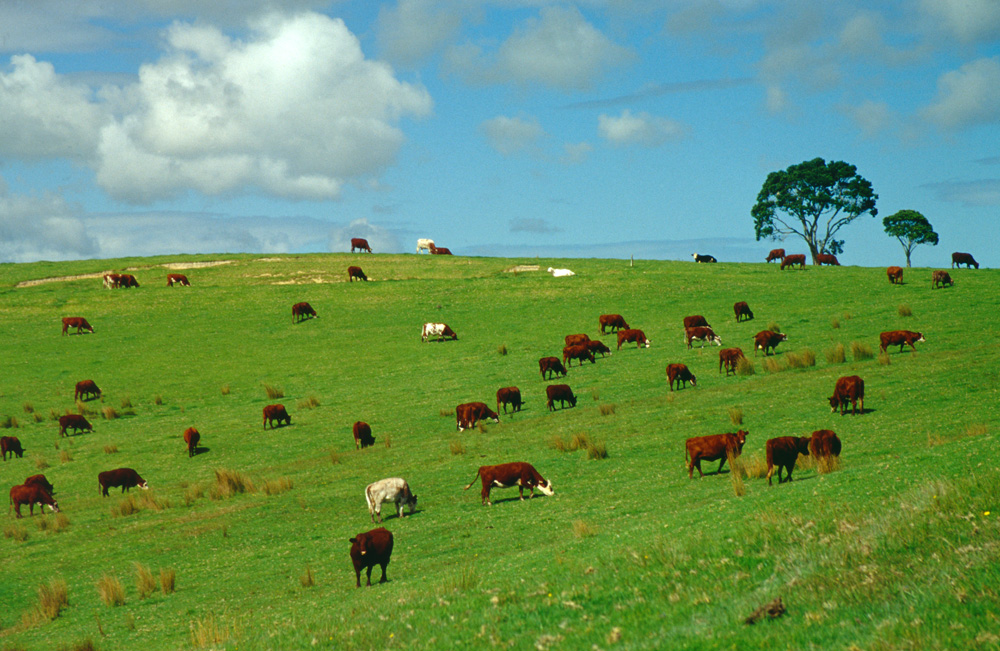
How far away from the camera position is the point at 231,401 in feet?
137

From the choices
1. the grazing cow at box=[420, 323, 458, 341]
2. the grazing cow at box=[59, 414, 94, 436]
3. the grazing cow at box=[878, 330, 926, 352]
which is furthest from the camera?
the grazing cow at box=[420, 323, 458, 341]

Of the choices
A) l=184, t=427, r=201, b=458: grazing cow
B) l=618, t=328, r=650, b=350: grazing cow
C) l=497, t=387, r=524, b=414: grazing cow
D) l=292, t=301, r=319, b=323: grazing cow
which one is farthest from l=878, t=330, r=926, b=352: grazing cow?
l=292, t=301, r=319, b=323: grazing cow

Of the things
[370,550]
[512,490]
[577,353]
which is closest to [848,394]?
[512,490]

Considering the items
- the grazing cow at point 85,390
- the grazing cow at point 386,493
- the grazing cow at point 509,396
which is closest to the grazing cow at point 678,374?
the grazing cow at point 509,396

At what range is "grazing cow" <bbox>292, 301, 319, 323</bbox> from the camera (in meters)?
57.7

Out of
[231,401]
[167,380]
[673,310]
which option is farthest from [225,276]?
[673,310]

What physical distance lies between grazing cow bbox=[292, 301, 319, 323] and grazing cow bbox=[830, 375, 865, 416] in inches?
1584

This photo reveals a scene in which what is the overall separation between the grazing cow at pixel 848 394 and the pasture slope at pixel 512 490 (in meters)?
0.55

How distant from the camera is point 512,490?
76.5 ft

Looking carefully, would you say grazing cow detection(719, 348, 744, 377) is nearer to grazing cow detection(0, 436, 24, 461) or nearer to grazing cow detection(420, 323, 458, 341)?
grazing cow detection(420, 323, 458, 341)

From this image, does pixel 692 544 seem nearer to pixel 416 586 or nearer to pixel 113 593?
pixel 416 586

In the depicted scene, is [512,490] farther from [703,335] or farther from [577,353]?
[703,335]

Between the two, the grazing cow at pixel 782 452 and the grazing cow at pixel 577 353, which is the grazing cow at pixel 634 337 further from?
the grazing cow at pixel 782 452

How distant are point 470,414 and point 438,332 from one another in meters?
20.2
